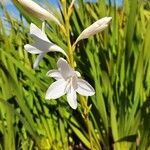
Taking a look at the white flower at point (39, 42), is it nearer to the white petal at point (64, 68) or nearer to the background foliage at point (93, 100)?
the white petal at point (64, 68)

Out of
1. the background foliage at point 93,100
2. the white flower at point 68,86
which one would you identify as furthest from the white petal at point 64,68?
the background foliage at point 93,100

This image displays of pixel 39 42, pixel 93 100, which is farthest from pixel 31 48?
pixel 93 100

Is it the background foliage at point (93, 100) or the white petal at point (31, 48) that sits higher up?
the white petal at point (31, 48)

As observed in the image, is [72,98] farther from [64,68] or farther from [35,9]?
[35,9]

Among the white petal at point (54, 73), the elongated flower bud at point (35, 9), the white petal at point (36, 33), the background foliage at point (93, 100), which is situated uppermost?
the elongated flower bud at point (35, 9)

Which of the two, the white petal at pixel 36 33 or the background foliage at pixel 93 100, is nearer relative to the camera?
the white petal at pixel 36 33
